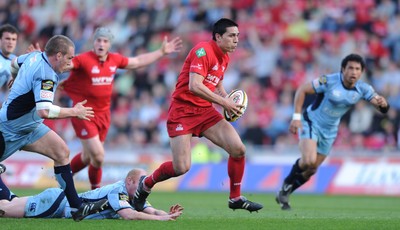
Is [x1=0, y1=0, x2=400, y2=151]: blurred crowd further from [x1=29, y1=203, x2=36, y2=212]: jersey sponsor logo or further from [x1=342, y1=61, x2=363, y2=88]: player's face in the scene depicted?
[x1=29, y1=203, x2=36, y2=212]: jersey sponsor logo

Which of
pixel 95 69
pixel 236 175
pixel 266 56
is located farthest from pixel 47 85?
pixel 266 56

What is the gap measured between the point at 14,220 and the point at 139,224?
1.58 metres

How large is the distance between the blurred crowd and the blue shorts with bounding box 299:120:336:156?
5.81m

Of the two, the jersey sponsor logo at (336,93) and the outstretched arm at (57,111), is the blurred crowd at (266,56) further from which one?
the outstretched arm at (57,111)

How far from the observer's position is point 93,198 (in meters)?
10.5

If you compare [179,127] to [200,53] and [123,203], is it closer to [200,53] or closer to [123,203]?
[200,53]

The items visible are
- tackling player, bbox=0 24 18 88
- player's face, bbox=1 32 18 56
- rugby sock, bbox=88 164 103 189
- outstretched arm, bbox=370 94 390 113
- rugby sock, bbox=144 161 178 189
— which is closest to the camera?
rugby sock, bbox=144 161 178 189

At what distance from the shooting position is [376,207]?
1508 centimetres

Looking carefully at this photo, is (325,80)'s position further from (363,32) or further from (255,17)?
(255,17)

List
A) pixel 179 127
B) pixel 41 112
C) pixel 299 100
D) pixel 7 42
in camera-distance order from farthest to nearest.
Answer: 1. pixel 299 100
2. pixel 7 42
3. pixel 179 127
4. pixel 41 112

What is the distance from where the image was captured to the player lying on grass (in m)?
10.3

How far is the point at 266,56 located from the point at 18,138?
14514 mm

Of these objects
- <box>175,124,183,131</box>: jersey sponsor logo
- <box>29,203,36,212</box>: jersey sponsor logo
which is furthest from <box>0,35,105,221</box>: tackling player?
<box>175,124,183,131</box>: jersey sponsor logo

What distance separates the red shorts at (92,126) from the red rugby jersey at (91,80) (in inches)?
7.1
